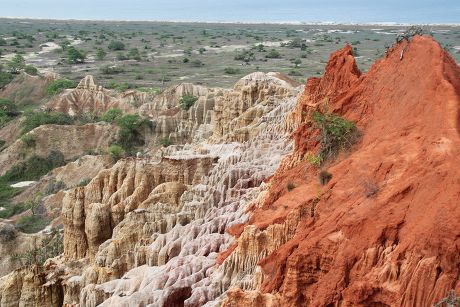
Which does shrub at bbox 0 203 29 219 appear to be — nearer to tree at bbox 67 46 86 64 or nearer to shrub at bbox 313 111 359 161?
shrub at bbox 313 111 359 161

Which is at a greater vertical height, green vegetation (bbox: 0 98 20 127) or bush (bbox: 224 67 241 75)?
bush (bbox: 224 67 241 75)

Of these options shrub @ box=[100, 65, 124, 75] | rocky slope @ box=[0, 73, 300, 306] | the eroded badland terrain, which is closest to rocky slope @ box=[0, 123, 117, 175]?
the eroded badland terrain

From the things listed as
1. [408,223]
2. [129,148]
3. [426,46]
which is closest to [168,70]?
[129,148]

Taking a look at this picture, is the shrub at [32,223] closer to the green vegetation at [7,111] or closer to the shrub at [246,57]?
the green vegetation at [7,111]

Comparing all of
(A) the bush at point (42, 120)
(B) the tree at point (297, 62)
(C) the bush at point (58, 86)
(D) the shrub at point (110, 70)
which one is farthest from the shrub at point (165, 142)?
(B) the tree at point (297, 62)

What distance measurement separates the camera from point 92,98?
62250mm

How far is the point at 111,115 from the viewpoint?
2189 inches

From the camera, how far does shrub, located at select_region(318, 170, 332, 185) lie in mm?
15234

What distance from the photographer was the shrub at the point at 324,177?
15.2 m

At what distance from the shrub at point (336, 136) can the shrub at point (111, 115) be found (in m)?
39.0

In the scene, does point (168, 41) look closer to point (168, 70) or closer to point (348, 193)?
point (168, 70)

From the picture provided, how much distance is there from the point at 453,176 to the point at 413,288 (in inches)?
97.7

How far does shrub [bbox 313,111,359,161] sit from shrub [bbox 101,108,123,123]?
39038 mm

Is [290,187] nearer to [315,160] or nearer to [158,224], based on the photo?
[315,160]
